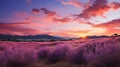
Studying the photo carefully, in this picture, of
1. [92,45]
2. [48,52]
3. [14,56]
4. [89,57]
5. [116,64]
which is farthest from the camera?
[48,52]

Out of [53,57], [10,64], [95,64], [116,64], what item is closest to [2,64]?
[10,64]

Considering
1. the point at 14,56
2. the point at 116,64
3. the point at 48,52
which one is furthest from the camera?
the point at 48,52

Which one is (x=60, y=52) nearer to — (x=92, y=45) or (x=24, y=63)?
(x=92, y=45)

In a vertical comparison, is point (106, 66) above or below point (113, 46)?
below

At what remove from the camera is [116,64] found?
8.30 m

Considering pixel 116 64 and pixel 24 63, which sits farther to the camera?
pixel 24 63

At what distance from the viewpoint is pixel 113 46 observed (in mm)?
8602

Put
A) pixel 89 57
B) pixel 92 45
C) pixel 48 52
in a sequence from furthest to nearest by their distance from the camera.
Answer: pixel 48 52 → pixel 92 45 → pixel 89 57

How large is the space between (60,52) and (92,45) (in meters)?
1.56

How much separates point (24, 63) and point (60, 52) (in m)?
2.90

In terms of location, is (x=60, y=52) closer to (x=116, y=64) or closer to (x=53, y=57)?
(x=53, y=57)

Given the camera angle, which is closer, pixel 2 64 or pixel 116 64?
pixel 116 64

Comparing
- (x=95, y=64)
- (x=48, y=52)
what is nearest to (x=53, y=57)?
(x=48, y=52)

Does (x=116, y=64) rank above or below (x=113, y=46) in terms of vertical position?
below
